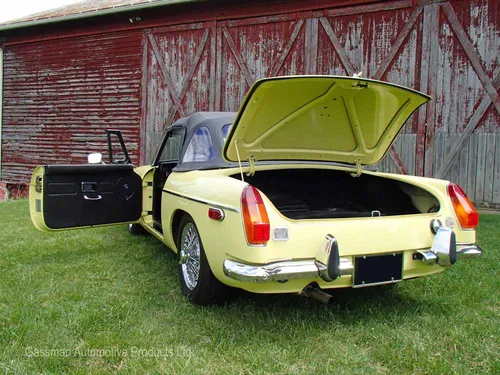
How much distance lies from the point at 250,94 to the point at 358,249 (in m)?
1.19

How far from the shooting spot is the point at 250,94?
108 inches

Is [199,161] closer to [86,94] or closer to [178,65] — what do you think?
[178,65]

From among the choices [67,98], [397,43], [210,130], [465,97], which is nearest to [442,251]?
[210,130]

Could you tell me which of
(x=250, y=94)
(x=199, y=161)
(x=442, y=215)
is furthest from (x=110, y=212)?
(x=442, y=215)

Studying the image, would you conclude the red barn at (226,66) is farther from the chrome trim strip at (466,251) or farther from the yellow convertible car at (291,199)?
the chrome trim strip at (466,251)

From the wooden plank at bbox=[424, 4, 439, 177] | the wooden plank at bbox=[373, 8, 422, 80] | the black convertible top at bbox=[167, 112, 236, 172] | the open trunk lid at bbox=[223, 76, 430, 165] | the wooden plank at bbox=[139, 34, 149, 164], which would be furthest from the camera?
the wooden plank at bbox=[139, 34, 149, 164]

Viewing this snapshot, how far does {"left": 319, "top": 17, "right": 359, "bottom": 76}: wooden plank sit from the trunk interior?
559 cm

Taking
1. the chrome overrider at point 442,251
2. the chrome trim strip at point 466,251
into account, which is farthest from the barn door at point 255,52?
the chrome overrider at point 442,251

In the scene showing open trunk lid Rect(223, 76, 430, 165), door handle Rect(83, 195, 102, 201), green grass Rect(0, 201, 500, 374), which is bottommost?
green grass Rect(0, 201, 500, 374)

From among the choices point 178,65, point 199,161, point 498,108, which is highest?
point 178,65

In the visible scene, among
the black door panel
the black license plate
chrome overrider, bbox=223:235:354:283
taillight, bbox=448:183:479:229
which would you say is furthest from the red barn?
chrome overrider, bbox=223:235:354:283

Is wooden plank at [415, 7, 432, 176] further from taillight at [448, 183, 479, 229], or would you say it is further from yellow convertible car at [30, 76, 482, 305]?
taillight at [448, 183, 479, 229]

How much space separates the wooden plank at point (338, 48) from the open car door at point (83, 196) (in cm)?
601

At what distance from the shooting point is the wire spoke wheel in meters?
3.25
